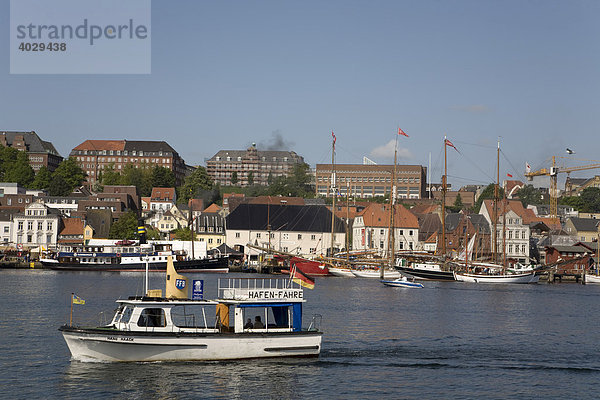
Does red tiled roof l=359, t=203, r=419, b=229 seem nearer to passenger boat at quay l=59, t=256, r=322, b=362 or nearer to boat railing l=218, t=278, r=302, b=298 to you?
boat railing l=218, t=278, r=302, b=298

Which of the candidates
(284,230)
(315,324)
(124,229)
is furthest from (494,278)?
(124,229)

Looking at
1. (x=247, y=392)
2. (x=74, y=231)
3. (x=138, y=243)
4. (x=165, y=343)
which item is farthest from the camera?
(x=74, y=231)

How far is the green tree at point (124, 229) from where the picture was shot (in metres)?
154

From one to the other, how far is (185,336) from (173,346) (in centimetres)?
74

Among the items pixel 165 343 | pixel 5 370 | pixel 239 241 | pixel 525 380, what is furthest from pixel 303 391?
pixel 239 241

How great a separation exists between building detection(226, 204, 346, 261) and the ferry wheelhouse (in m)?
111

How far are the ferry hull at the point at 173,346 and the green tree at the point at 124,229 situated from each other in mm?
118817

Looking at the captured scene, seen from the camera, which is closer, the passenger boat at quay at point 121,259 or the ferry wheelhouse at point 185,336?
the ferry wheelhouse at point 185,336

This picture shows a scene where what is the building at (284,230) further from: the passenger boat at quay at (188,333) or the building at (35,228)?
the passenger boat at quay at (188,333)

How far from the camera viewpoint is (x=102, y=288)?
83688mm

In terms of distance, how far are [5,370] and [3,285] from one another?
52488 mm

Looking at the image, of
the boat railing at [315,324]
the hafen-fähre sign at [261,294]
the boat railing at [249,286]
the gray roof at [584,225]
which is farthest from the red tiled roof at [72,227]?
the hafen-fähre sign at [261,294]

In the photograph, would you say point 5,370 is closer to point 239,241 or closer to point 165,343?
point 165,343

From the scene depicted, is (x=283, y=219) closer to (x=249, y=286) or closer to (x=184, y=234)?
(x=184, y=234)
